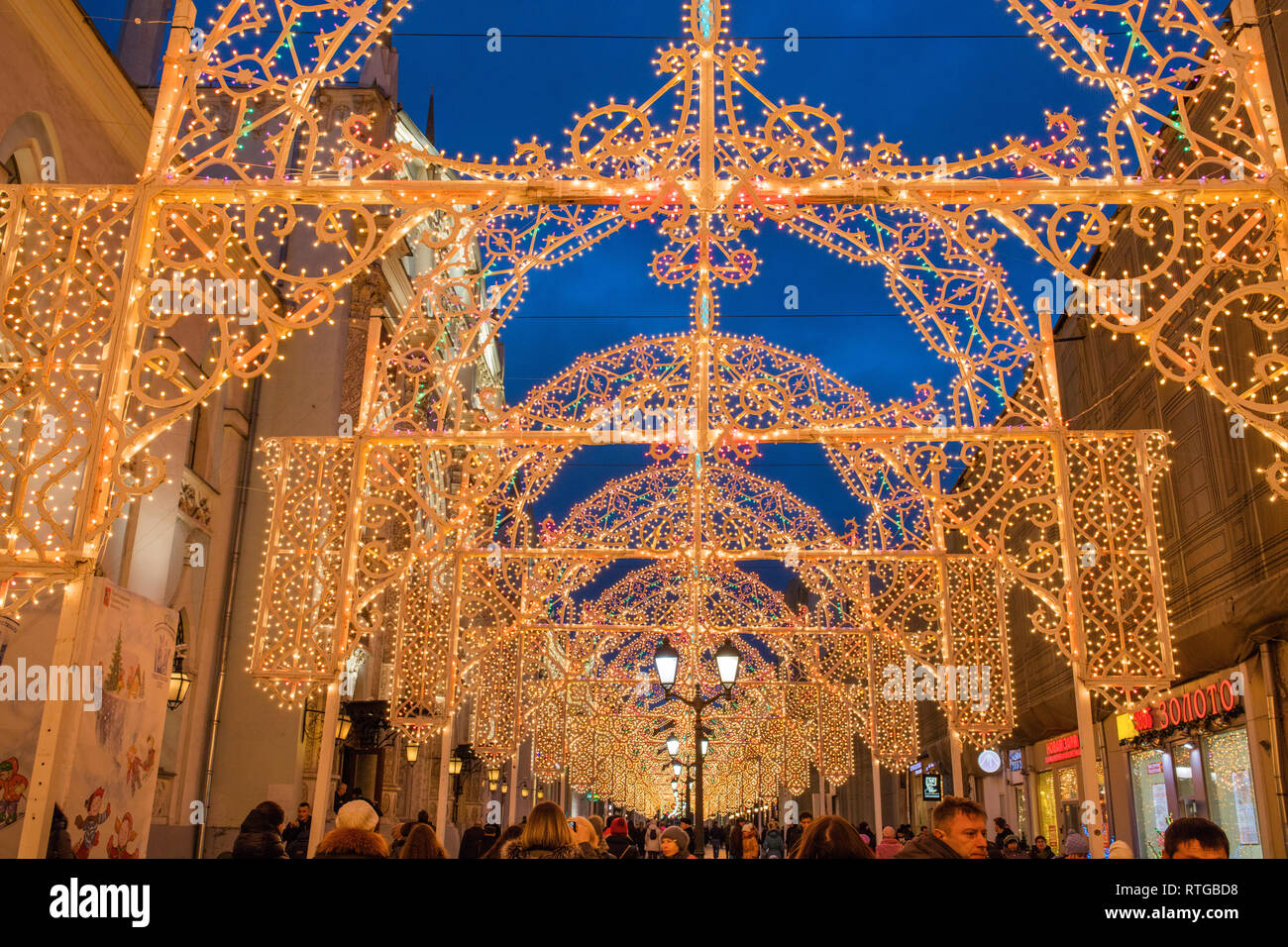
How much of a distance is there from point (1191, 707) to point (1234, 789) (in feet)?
4.68

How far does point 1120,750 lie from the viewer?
17609 millimetres

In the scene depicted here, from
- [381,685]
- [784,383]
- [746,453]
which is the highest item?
[784,383]

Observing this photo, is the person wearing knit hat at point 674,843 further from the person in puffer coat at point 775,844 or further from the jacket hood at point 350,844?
the person in puffer coat at point 775,844

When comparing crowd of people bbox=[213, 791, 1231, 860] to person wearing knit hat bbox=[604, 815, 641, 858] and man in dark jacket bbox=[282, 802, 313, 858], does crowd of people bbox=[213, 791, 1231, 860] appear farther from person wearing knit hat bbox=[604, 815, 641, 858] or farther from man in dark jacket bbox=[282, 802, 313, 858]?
man in dark jacket bbox=[282, 802, 313, 858]

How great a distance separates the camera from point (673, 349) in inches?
473

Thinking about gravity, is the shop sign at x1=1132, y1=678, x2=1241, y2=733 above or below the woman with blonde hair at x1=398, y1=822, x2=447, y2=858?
above

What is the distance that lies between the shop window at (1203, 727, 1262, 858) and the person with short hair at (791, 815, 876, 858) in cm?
1111

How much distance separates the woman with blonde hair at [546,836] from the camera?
481 centimetres

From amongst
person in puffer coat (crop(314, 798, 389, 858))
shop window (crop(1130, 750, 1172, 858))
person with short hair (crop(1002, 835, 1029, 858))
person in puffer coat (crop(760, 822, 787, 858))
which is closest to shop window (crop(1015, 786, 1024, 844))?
person in puffer coat (crop(760, 822, 787, 858))

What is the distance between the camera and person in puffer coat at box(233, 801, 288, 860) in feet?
22.9

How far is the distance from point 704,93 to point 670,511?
11092 mm
